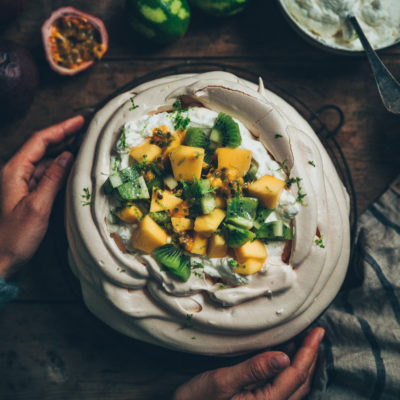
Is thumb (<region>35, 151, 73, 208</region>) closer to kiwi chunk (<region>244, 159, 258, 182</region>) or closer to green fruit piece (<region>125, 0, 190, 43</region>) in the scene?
green fruit piece (<region>125, 0, 190, 43</region>)

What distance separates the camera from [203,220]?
1154 millimetres

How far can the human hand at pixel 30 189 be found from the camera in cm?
149

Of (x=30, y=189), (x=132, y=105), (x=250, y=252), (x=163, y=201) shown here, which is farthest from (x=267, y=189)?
(x=30, y=189)

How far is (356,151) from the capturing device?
1.70m

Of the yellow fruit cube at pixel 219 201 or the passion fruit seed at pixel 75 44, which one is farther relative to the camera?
the passion fruit seed at pixel 75 44

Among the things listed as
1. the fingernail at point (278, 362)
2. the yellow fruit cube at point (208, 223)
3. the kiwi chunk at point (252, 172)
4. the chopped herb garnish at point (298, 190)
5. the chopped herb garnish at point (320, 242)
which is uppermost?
the kiwi chunk at point (252, 172)

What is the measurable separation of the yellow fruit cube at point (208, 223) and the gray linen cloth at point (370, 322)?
2.41ft

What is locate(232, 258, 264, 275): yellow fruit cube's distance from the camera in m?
1.18

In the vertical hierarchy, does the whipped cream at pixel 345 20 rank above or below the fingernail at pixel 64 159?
above

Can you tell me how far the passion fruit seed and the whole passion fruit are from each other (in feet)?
0.40

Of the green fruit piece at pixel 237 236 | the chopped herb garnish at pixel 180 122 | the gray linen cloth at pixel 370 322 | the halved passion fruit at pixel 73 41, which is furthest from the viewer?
the halved passion fruit at pixel 73 41

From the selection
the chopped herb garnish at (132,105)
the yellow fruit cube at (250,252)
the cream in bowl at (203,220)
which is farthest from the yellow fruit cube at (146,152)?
the yellow fruit cube at (250,252)

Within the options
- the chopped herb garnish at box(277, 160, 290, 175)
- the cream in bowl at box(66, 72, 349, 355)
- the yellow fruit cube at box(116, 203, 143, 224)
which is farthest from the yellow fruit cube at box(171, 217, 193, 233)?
the chopped herb garnish at box(277, 160, 290, 175)

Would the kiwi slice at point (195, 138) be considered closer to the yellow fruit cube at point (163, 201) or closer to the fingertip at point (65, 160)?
the yellow fruit cube at point (163, 201)
